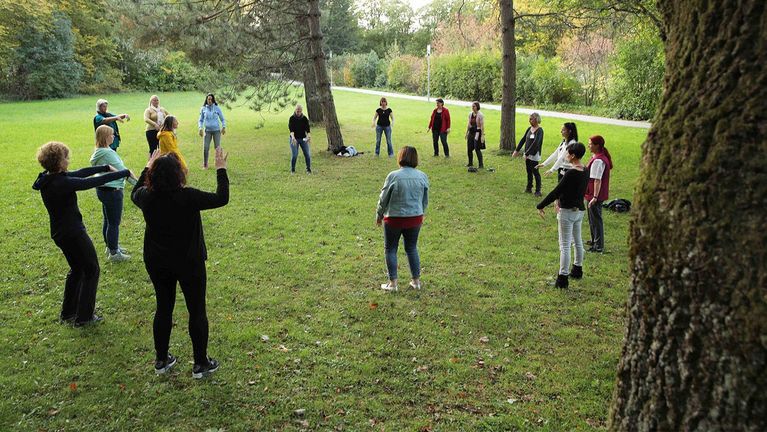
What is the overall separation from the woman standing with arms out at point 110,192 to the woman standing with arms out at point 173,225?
9.38 ft

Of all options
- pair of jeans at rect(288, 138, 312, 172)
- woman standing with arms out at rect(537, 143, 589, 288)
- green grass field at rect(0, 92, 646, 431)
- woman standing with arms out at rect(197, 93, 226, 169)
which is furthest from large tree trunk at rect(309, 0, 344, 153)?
woman standing with arms out at rect(537, 143, 589, 288)

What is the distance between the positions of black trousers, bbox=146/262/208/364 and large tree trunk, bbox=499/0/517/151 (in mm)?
12946

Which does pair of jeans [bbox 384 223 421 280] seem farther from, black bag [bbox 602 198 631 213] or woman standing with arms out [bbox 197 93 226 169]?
woman standing with arms out [bbox 197 93 226 169]

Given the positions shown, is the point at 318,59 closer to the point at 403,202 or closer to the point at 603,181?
the point at 603,181

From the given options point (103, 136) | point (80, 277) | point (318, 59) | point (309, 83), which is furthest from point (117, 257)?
point (309, 83)

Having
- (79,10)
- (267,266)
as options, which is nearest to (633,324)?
(267,266)

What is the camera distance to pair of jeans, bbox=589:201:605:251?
806cm

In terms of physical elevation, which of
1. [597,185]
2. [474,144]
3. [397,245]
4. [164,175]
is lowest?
[397,245]

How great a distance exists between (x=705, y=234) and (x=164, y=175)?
12.3 feet

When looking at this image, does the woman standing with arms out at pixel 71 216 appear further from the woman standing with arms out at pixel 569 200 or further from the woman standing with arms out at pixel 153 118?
the woman standing with arms out at pixel 153 118

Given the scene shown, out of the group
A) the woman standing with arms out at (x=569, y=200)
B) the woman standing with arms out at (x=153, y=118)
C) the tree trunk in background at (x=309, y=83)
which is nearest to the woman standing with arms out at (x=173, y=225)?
the woman standing with arms out at (x=569, y=200)

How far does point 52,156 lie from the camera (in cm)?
539

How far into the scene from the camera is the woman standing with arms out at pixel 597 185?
302 inches

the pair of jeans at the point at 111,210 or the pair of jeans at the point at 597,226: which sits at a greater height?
the pair of jeans at the point at 111,210
